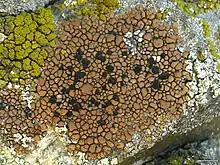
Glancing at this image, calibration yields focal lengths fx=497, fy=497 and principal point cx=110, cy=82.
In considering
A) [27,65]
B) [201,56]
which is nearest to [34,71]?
[27,65]

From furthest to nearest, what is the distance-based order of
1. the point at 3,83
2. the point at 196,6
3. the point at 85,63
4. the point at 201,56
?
1. the point at 196,6
2. the point at 201,56
3. the point at 85,63
4. the point at 3,83

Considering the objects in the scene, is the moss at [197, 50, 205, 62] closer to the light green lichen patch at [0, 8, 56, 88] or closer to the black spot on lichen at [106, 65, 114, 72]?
the black spot on lichen at [106, 65, 114, 72]

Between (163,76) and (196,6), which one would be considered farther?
(196,6)

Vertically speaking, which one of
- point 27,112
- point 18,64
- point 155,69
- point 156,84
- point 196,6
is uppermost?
point 196,6

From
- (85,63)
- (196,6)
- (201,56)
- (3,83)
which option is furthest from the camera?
(196,6)

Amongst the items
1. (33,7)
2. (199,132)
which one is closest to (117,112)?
(199,132)

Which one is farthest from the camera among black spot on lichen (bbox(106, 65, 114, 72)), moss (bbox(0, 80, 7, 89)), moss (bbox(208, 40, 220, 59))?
moss (bbox(208, 40, 220, 59))

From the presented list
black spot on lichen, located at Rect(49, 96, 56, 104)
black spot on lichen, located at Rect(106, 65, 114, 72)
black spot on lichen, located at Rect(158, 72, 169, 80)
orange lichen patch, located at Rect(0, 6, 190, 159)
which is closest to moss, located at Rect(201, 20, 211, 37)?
orange lichen patch, located at Rect(0, 6, 190, 159)

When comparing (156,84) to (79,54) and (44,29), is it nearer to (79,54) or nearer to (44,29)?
(79,54)
